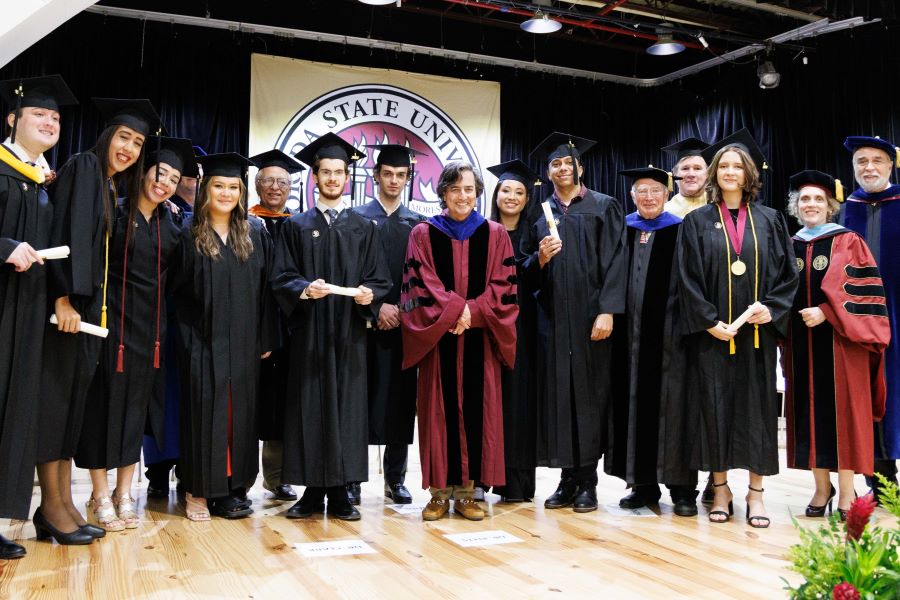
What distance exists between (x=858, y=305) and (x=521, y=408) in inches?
68.5

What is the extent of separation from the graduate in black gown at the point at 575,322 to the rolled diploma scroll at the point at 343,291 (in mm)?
993

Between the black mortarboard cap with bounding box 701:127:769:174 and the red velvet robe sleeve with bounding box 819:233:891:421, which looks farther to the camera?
the black mortarboard cap with bounding box 701:127:769:174

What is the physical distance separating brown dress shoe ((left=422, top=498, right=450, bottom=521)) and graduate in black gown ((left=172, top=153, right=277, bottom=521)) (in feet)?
2.76

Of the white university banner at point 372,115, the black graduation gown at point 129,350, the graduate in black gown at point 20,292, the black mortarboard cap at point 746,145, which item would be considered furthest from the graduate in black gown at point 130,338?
the white university banner at point 372,115

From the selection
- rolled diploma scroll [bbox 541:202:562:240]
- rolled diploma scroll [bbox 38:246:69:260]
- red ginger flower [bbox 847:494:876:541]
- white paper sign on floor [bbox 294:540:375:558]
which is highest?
rolled diploma scroll [bbox 541:202:562:240]

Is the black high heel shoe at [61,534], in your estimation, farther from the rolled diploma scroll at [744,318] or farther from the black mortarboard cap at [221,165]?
the rolled diploma scroll at [744,318]

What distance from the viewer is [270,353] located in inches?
161

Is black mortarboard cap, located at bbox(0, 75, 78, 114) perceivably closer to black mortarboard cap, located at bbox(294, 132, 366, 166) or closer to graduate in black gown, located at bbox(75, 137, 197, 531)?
graduate in black gown, located at bbox(75, 137, 197, 531)

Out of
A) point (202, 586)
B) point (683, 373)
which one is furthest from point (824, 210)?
point (202, 586)

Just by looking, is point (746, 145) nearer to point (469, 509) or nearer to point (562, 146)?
point (562, 146)

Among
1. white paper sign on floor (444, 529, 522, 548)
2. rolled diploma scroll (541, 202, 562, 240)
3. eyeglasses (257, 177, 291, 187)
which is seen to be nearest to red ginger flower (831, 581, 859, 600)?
white paper sign on floor (444, 529, 522, 548)

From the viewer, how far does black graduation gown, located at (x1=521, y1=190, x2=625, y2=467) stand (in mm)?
4137

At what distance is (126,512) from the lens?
12.1 ft

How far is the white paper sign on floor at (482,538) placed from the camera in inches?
133
